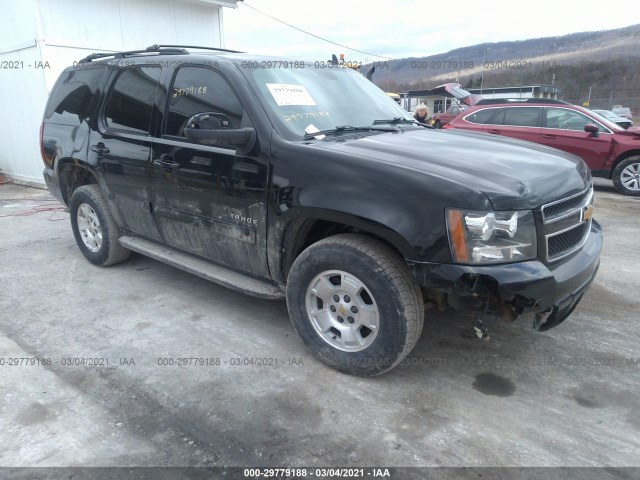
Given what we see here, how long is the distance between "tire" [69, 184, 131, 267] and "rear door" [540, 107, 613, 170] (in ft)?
27.2

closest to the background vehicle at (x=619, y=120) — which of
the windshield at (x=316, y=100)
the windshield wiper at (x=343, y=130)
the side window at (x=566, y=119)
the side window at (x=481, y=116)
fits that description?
the side window at (x=566, y=119)

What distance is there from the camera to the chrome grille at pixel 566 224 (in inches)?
101

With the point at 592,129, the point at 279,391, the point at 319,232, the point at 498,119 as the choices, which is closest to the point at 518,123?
the point at 498,119

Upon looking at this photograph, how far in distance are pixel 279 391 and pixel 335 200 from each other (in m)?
1.20

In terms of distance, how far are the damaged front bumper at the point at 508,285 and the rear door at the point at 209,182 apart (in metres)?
1.20

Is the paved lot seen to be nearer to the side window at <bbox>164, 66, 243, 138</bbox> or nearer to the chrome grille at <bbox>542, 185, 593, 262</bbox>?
the chrome grille at <bbox>542, 185, 593, 262</bbox>

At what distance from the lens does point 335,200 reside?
2.71 meters

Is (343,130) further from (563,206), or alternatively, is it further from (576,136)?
(576,136)

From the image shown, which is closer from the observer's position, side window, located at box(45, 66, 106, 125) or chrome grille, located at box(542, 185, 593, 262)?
chrome grille, located at box(542, 185, 593, 262)

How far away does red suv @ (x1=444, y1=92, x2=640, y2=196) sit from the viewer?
8839 mm

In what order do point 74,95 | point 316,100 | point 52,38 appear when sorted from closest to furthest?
point 316,100 → point 74,95 → point 52,38

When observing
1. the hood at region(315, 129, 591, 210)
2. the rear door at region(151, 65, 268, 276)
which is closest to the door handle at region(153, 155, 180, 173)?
the rear door at region(151, 65, 268, 276)

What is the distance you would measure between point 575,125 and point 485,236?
8.35 meters

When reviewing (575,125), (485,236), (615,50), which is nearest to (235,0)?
(575,125)
